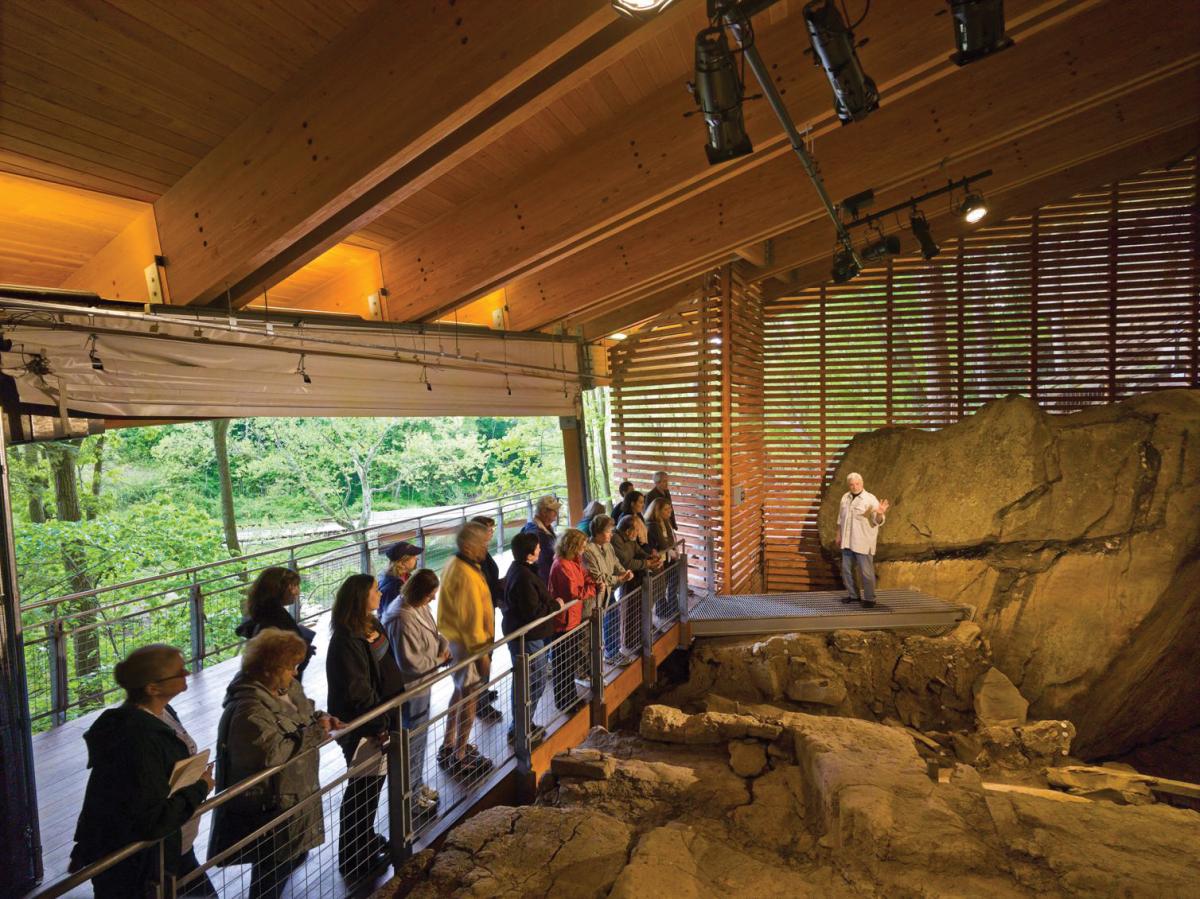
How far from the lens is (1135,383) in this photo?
325 inches

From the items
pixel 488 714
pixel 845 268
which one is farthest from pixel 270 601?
pixel 845 268

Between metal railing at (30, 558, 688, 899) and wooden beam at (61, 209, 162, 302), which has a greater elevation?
wooden beam at (61, 209, 162, 302)

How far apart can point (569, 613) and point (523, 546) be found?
839 mm

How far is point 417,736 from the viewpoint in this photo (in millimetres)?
3699

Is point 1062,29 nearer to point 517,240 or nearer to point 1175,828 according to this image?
point 517,240

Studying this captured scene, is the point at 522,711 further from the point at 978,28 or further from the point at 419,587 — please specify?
the point at 978,28

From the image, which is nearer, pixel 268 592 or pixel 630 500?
pixel 268 592

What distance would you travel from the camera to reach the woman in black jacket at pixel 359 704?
10.1 ft

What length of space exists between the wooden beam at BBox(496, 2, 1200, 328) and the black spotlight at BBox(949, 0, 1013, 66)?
2856 millimetres

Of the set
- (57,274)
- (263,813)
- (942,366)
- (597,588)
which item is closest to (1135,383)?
(942,366)

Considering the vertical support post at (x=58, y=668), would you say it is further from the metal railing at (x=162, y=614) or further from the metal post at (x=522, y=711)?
the metal post at (x=522, y=711)

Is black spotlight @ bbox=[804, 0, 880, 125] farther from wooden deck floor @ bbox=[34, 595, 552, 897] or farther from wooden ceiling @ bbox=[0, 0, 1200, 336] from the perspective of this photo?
wooden deck floor @ bbox=[34, 595, 552, 897]

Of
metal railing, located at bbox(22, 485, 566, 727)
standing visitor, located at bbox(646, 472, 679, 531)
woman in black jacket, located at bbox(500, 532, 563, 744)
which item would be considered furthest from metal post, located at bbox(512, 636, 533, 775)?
standing visitor, located at bbox(646, 472, 679, 531)

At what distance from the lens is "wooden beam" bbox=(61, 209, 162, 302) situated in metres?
4.02
